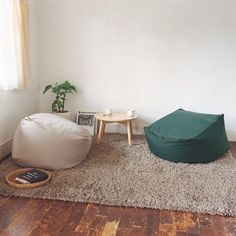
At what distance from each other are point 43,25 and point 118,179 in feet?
8.01

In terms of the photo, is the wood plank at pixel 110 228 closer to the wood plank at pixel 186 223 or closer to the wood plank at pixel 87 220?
the wood plank at pixel 87 220

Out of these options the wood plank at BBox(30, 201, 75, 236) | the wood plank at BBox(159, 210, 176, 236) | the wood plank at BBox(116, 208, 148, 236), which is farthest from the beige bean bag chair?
the wood plank at BBox(159, 210, 176, 236)

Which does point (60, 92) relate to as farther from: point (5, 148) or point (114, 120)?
point (5, 148)

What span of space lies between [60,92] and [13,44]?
990 mm

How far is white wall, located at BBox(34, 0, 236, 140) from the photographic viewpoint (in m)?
3.83

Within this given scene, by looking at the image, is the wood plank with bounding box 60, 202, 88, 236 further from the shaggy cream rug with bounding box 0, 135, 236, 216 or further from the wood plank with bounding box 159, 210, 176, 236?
the wood plank with bounding box 159, 210, 176, 236

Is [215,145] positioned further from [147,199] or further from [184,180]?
[147,199]

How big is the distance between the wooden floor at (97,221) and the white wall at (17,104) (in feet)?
3.70

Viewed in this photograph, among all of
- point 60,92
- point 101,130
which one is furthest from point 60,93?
point 101,130

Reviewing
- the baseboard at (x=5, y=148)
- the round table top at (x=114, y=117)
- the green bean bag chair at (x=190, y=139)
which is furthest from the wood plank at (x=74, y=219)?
the round table top at (x=114, y=117)

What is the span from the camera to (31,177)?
2604mm

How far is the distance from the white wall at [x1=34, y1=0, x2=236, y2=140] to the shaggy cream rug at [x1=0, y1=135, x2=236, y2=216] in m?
1.01

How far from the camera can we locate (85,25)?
4012 mm

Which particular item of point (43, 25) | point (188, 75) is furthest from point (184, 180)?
point (43, 25)
